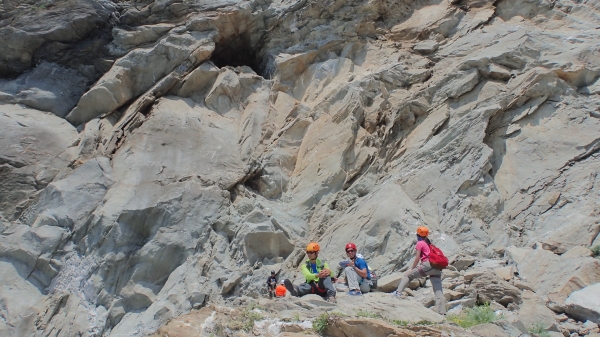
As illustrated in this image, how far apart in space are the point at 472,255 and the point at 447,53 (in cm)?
849

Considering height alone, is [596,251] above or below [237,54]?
below

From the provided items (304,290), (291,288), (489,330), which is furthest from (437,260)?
(291,288)

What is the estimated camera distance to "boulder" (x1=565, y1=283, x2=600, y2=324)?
29.0 feet

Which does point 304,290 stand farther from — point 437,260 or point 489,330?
point 489,330

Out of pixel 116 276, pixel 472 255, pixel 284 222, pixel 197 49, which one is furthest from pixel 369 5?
pixel 116 276

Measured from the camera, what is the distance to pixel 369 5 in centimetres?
2080

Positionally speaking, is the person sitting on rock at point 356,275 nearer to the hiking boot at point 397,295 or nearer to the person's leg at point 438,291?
the hiking boot at point 397,295

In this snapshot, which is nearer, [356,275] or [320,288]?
[320,288]

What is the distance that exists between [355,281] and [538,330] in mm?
3531

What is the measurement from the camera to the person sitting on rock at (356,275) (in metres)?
10.9

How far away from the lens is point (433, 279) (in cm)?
1002

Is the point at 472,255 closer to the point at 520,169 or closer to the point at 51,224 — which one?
the point at 520,169

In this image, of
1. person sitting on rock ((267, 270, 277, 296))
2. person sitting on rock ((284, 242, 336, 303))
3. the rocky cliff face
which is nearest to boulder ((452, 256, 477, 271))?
the rocky cliff face

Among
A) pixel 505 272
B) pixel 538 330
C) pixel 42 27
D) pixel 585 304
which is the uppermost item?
pixel 42 27
